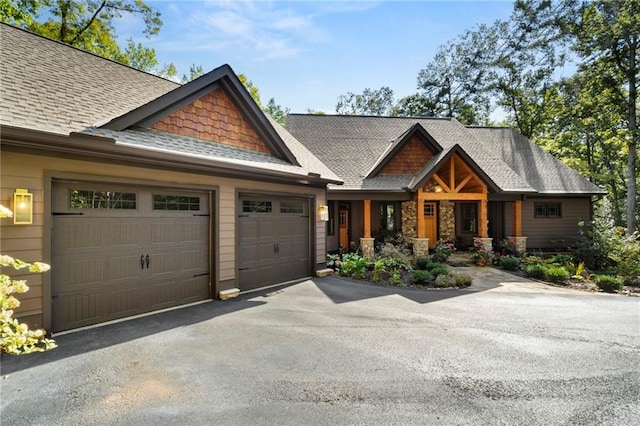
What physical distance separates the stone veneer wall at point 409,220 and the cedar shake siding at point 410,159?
1.83 meters

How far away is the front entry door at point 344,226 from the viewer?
13259 millimetres

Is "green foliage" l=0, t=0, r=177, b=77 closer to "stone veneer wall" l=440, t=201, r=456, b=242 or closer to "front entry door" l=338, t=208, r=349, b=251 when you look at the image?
"front entry door" l=338, t=208, r=349, b=251

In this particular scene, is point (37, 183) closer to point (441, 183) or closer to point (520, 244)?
point (441, 183)

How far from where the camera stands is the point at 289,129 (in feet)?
49.6

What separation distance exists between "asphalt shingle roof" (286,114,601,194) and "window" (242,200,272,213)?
4.41 meters

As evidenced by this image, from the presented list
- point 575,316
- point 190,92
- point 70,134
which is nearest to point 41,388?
point 70,134

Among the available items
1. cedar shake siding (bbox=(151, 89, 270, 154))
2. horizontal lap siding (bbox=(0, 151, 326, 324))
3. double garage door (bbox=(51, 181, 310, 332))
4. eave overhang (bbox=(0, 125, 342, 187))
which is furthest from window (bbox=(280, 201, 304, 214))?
horizontal lap siding (bbox=(0, 151, 326, 324))

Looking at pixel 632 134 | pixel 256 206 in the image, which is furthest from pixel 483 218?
pixel 632 134

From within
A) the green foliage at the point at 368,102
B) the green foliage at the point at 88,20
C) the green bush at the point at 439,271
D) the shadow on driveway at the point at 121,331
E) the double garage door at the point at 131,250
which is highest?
the green foliage at the point at 368,102

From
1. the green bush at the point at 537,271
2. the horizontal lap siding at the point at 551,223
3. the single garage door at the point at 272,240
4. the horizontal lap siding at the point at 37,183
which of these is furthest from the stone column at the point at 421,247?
the horizontal lap siding at the point at 37,183

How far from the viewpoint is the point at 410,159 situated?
1249cm

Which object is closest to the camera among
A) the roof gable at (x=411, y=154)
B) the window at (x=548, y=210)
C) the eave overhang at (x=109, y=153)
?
the eave overhang at (x=109, y=153)

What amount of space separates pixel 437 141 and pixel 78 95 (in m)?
13.4

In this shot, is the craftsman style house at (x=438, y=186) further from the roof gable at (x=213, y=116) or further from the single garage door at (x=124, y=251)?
the single garage door at (x=124, y=251)
